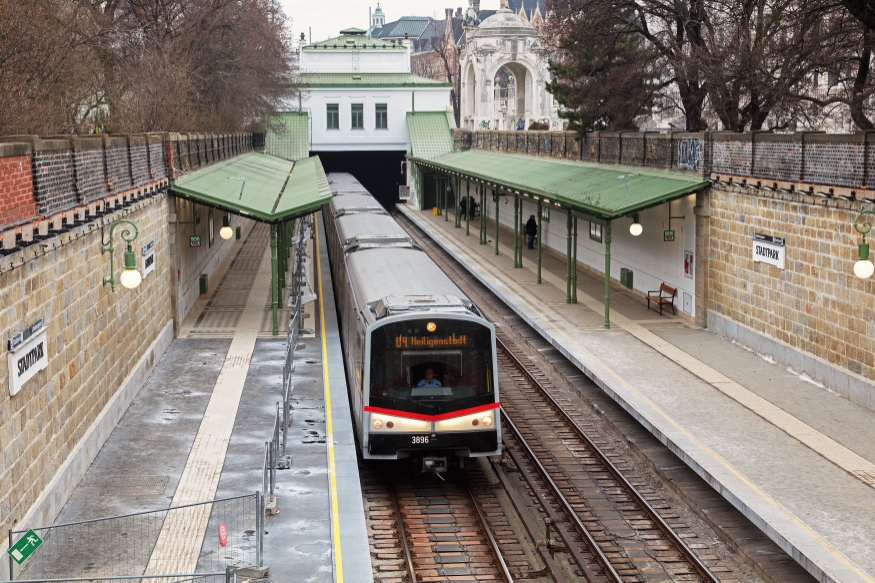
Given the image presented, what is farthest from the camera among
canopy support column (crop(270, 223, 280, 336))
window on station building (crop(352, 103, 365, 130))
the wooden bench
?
window on station building (crop(352, 103, 365, 130))

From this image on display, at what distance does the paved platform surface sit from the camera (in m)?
12.1

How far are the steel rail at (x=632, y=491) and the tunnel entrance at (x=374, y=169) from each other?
49.7m

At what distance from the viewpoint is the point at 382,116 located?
66812 mm

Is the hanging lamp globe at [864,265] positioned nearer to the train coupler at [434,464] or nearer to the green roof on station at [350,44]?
the train coupler at [434,464]

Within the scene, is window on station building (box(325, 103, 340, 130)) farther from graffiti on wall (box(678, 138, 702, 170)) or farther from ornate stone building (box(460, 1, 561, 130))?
graffiti on wall (box(678, 138, 702, 170))

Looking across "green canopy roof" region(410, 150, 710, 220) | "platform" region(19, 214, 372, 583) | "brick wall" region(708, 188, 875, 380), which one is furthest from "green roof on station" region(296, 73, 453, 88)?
"brick wall" region(708, 188, 875, 380)

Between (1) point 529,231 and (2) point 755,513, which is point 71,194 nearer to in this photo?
(2) point 755,513

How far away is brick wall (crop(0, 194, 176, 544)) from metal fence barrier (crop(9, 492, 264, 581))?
0.51 meters

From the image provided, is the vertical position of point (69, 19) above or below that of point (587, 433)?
above

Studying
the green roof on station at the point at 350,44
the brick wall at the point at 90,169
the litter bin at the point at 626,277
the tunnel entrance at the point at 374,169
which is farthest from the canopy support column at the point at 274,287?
the green roof on station at the point at 350,44

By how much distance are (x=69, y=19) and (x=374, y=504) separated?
68.3 ft

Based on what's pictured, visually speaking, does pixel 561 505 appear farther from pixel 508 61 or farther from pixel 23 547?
pixel 508 61

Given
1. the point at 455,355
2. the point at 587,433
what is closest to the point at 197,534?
the point at 455,355

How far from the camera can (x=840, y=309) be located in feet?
59.1
